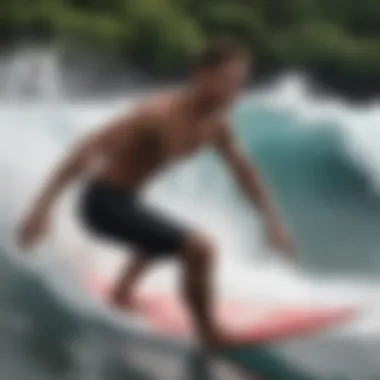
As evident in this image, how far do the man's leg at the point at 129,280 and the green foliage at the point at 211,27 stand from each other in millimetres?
204

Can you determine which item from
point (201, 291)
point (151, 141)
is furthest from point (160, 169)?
point (201, 291)

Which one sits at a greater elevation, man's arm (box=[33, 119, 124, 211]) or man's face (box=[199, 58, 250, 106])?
man's face (box=[199, 58, 250, 106])

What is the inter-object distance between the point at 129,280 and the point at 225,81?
0.77 feet

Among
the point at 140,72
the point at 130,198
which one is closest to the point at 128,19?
the point at 140,72

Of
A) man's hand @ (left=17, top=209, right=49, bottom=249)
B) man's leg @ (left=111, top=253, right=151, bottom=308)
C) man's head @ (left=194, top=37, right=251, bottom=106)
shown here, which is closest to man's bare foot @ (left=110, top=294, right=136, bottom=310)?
man's leg @ (left=111, top=253, right=151, bottom=308)

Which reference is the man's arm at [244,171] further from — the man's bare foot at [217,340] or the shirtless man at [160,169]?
the man's bare foot at [217,340]

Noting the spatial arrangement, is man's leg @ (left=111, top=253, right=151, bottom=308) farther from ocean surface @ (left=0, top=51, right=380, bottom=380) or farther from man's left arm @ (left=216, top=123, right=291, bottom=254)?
man's left arm @ (left=216, top=123, right=291, bottom=254)

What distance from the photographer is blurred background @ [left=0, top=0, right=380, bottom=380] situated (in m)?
0.88

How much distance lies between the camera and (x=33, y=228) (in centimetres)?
89

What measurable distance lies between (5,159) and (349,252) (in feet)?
1.24

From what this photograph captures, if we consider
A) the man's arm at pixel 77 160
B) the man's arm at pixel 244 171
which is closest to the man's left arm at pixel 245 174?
the man's arm at pixel 244 171

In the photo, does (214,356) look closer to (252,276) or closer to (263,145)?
(252,276)

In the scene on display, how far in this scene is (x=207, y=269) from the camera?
2.89 ft

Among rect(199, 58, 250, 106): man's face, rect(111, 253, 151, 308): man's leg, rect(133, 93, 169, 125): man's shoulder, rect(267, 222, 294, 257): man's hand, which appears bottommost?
rect(111, 253, 151, 308): man's leg
